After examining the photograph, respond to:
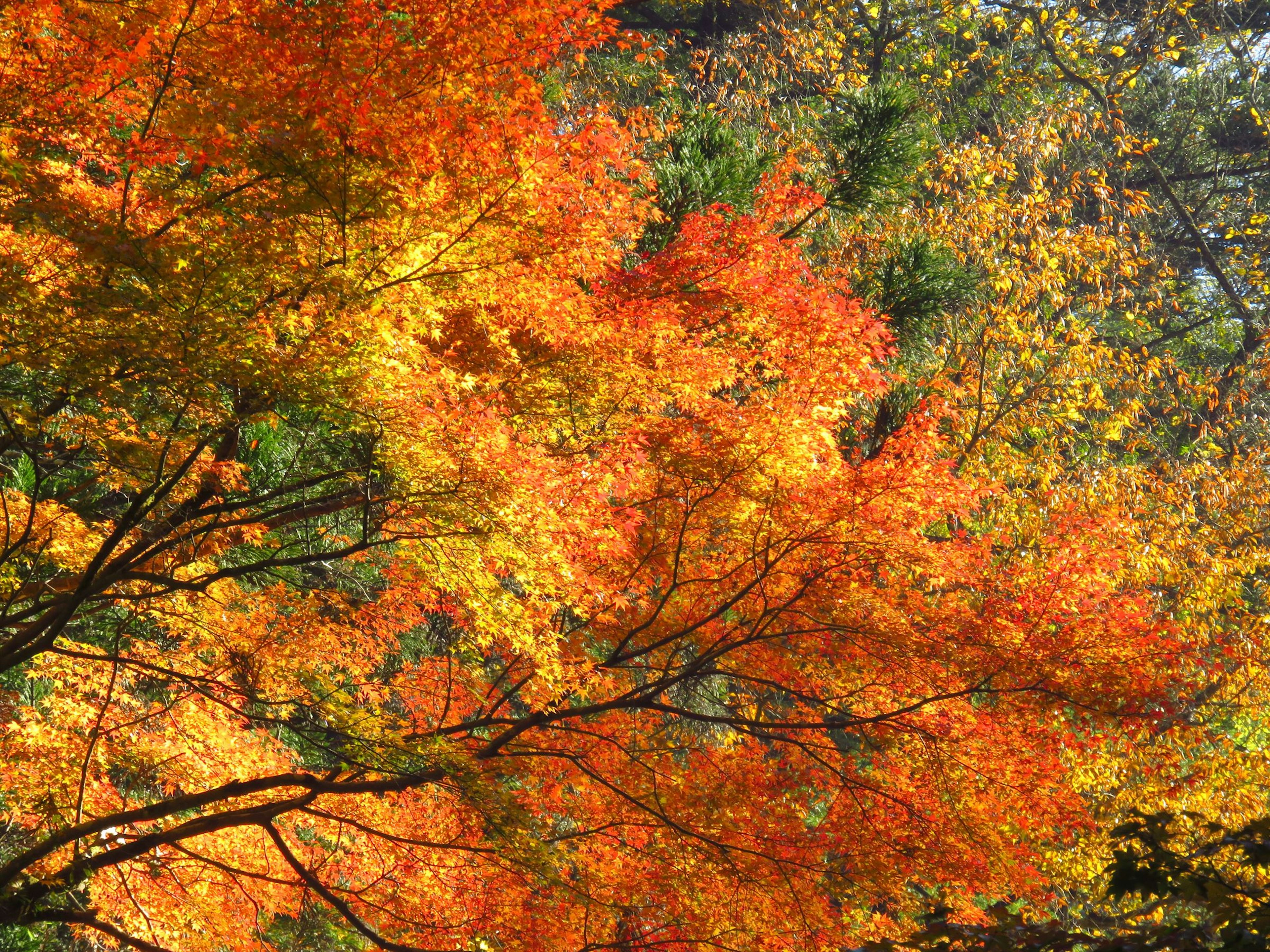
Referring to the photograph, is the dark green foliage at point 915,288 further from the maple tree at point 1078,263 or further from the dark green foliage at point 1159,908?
the dark green foliage at point 1159,908

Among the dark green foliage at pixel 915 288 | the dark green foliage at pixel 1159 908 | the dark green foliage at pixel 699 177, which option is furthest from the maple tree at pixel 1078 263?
the dark green foliage at pixel 1159 908

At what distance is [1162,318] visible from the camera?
18984mm

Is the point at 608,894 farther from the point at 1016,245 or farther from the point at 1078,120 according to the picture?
the point at 1078,120

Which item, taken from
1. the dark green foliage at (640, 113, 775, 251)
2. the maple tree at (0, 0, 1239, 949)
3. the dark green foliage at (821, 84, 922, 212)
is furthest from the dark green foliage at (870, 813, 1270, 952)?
the dark green foliage at (821, 84, 922, 212)

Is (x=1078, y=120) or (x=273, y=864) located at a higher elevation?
(x=1078, y=120)

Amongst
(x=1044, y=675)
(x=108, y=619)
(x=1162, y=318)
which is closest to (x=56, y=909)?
(x=108, y=619)

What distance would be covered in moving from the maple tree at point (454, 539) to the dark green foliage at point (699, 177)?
1.42m

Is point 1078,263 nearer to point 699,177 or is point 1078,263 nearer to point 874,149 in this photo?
point 874,149

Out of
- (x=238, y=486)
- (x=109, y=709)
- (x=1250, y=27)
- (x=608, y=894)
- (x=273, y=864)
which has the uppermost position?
(x=1250, y=27)

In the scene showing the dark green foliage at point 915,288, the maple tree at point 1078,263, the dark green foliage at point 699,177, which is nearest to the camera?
the dark green foliage at point 699,177

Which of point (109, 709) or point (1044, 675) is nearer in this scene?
point (1044, 675)

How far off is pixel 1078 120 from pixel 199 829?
13.8 m

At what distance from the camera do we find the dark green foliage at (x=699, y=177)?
1105 centimetres

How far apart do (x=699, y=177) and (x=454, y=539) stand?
6908 millimetres
